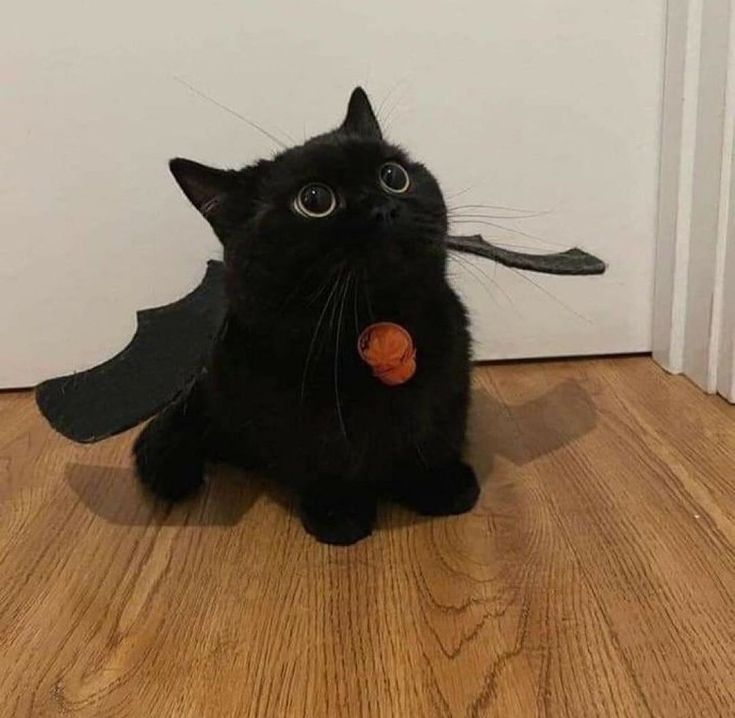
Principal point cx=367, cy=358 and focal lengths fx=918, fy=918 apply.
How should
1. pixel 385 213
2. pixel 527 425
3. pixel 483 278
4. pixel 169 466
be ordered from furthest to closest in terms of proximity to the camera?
pixel 483 278 → pixel 527 425 → pixel 169 466 → pixel 385 213

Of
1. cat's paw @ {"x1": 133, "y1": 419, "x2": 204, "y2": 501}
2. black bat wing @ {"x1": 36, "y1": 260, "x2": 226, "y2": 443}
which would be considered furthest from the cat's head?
cat's paw @ {"x1": 133, "y1": 419, "x2": 204, "y2": 501}

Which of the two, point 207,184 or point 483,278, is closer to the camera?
point 207,184

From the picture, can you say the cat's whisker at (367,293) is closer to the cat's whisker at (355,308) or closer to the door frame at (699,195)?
the cat's whisker at (355,308)

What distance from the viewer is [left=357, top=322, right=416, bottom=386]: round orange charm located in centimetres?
81

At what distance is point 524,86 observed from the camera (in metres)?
1.16

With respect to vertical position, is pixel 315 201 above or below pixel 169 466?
above

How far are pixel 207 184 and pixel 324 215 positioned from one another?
0.12 metres

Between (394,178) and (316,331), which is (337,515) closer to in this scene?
(316,331)

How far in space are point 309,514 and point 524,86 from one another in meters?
0.63

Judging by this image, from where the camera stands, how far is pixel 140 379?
87 centimetres

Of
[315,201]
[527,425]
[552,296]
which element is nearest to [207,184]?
[315,201]

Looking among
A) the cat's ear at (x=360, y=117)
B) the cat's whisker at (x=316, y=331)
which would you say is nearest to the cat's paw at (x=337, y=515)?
the cat's whisker at (x=316, y=331)

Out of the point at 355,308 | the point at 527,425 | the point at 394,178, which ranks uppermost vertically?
the point at 394,178

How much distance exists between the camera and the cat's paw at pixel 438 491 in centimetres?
88
